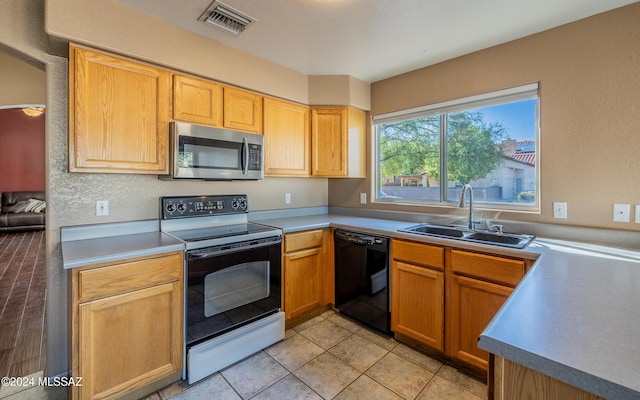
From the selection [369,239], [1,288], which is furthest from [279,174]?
[1,288]

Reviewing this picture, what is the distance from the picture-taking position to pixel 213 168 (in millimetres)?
2248

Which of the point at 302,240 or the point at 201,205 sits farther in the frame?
the point at 302,240

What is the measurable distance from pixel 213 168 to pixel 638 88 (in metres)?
2.87

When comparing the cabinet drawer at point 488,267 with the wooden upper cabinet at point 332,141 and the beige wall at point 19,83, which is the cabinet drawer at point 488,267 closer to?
the wooden upper cabinet at point 332,141

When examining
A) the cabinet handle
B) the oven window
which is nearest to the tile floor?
the oven window

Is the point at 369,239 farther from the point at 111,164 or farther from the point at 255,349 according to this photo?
the point at 111,164

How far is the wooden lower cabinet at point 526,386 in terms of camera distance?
651 mm

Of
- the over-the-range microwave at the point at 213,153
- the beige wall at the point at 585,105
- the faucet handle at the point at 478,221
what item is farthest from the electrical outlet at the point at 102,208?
the beige wall at the point at 585,105

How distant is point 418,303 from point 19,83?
4.29 meters

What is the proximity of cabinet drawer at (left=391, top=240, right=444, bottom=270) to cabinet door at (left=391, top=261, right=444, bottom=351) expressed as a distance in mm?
47

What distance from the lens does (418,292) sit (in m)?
2.17

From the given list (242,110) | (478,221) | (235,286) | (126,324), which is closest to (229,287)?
(235,286)

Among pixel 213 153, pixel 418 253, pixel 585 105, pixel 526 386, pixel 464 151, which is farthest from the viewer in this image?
pixel 464 151

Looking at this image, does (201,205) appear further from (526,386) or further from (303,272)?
(526,386)
